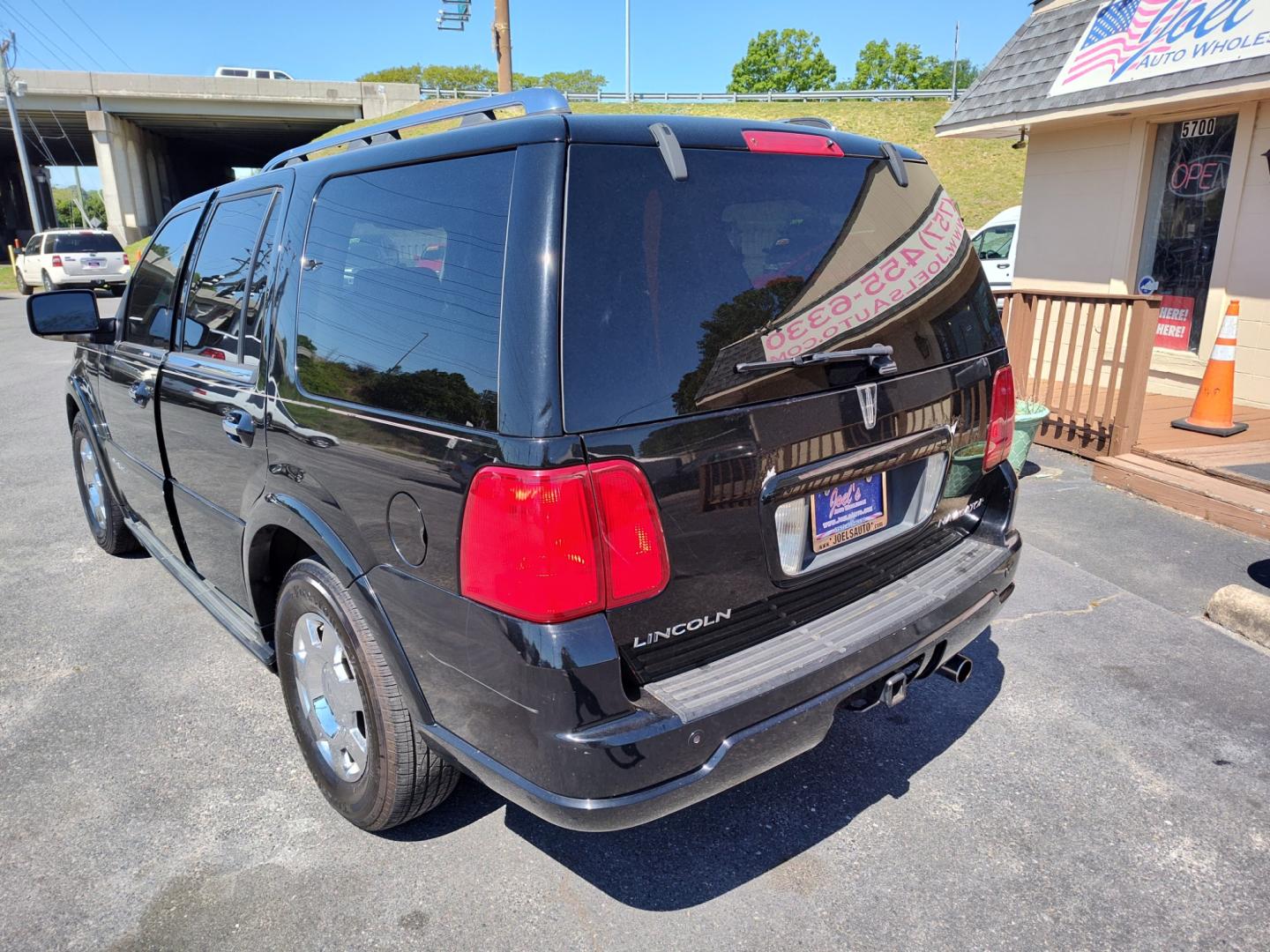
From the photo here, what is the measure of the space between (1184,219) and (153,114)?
152ft

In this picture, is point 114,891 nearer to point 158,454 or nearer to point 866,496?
point 158,454

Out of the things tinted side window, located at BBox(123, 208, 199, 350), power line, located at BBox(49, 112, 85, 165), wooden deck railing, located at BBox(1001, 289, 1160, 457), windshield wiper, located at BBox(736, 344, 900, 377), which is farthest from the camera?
power line, located at BBox(49, 112, 85, 165)

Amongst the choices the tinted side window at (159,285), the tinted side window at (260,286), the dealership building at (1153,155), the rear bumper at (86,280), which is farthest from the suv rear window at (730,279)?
the rear bumper at (86,280)

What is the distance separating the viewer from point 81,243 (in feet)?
81.3

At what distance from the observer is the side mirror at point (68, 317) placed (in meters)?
3.99

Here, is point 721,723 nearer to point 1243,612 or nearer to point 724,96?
point 1243,612

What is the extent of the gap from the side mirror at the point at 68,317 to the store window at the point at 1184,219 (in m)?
8.97

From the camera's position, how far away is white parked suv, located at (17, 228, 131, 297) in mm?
23875

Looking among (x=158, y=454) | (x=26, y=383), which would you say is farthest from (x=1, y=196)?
(x=158, y=454)

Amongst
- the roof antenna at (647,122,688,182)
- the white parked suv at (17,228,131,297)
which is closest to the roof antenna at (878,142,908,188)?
the roof antenna at (647,122,688,182)

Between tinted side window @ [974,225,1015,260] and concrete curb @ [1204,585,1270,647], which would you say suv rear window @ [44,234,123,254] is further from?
concrete curb @ [1204,585,1270,647]

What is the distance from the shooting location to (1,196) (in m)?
59.9

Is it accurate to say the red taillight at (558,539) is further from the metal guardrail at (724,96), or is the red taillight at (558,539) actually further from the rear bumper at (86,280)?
the metal guardrail at (724,96)

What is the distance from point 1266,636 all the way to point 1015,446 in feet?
6.97
